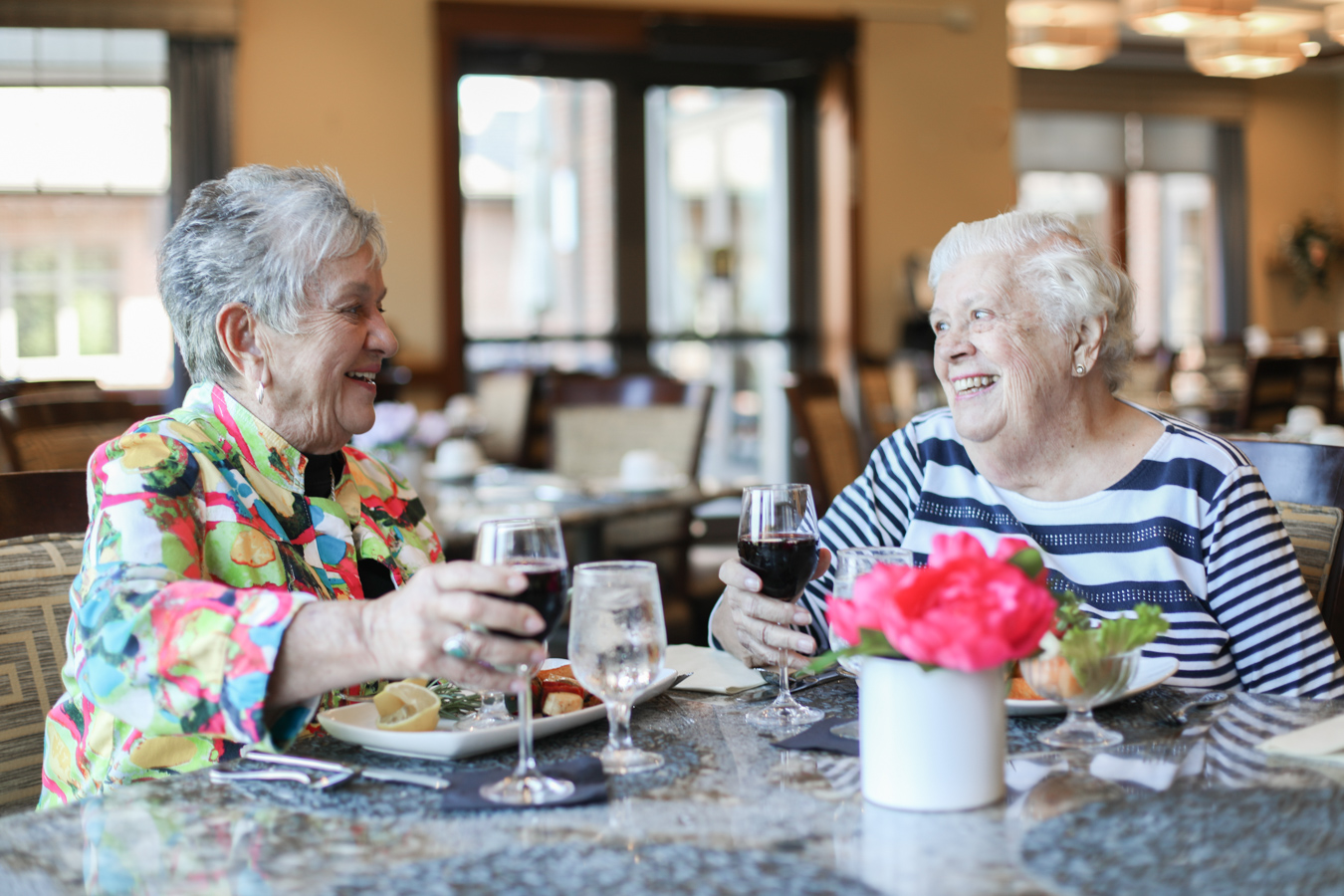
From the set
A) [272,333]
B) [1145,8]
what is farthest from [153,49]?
[272,333]

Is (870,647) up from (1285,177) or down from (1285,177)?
down

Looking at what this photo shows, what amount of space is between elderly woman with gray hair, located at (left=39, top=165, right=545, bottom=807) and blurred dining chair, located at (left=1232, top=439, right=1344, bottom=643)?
3.44ft

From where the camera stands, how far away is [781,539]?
120 centimetres

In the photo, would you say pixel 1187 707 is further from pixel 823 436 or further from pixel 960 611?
pixel 823 436

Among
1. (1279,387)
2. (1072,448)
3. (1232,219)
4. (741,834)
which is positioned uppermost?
(1232,219)

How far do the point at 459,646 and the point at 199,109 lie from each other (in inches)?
230

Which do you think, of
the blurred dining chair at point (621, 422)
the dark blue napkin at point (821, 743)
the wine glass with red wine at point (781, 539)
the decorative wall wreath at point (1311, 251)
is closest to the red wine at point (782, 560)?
the wine glass with red wine at point (781, 539)

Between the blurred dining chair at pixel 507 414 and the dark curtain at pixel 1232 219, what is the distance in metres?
7.80

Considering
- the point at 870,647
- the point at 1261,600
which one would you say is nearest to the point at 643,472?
the point at 1261,600

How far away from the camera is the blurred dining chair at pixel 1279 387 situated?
4.29 metres

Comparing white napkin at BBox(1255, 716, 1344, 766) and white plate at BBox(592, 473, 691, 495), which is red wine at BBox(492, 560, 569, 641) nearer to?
white napkin at BBox(1255, 716, 1344, 766)

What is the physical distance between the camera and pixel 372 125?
20.8 feet

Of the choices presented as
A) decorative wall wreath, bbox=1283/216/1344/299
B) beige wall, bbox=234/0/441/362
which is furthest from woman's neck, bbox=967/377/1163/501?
decorative wall wreath, bbox=1283/216/1344/299

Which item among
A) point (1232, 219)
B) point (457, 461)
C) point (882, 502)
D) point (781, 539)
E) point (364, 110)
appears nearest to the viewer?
point (781, 539)
